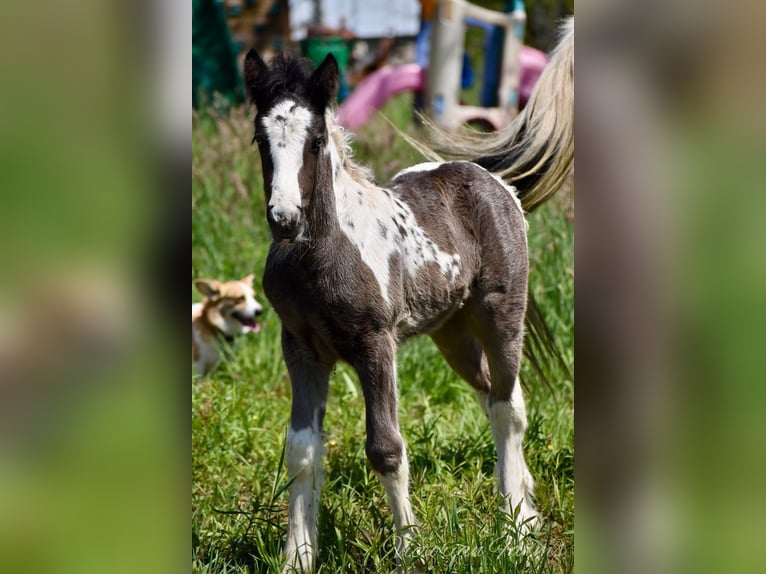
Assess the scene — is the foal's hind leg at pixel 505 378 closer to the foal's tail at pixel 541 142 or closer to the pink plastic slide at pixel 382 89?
the foal's tail at pixel 541 142

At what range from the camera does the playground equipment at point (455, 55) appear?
7.83 m

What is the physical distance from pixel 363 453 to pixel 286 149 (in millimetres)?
1894

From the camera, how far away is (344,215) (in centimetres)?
293

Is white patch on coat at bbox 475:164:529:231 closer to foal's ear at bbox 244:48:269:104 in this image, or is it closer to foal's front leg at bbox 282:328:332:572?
foal's front leg at bbox 282:328:332:572

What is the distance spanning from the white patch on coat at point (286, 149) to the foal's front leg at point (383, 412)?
23.6 inches

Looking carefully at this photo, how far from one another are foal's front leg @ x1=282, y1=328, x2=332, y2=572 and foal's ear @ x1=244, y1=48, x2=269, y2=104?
891 millimetres

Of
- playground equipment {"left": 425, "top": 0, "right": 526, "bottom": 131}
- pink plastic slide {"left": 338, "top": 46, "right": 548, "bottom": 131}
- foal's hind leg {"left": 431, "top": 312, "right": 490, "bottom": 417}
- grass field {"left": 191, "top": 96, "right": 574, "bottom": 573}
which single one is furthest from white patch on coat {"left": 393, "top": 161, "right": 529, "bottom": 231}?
pink plastic slide {"left": 338, "top": 46, "right": 548, "bottom": 131}

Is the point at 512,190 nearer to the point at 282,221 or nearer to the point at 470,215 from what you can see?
the point at 470,215

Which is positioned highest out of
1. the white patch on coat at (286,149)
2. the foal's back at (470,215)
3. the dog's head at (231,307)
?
the white patch on coat at (286,149)

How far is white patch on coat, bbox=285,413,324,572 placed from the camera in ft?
9.86

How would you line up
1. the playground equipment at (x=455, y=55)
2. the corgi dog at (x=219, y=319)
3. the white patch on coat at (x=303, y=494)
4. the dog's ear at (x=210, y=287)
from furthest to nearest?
the playground equipment at (x=455, y=55) < the dog's ear at (x=210, y=287) < the corgi dog at (x=219, y=319) < the white patch on coat at (x=303, y=494)
